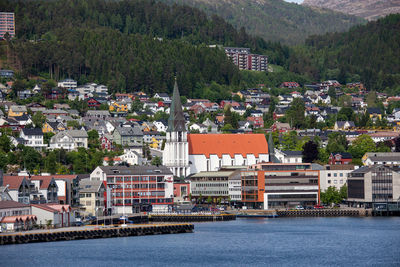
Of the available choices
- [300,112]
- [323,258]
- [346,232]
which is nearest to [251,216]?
[346,232]

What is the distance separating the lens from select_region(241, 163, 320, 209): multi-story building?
118 meters

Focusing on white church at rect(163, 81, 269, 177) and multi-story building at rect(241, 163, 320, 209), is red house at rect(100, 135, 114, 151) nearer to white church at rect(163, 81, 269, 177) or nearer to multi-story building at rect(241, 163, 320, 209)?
white church at rect(163, 81, 269, 177)

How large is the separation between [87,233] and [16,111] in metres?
74.0

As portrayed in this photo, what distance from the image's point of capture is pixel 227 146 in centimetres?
14025

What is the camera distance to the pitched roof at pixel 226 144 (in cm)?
13800

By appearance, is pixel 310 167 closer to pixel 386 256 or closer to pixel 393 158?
pixel 393 158

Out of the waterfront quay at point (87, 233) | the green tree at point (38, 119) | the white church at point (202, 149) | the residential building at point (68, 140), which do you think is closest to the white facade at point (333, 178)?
the white church at point (202, 149)

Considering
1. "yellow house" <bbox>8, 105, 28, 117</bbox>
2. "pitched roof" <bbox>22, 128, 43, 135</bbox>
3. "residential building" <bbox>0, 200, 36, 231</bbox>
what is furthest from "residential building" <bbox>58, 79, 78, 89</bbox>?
"residential building" <bbox>0, 200, 36, 231</bbox>

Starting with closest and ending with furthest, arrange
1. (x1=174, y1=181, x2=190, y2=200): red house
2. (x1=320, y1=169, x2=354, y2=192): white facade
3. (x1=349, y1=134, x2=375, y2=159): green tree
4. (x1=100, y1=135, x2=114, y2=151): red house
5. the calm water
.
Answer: the calm water, (x1=320, y1=169, x2=354, y2=192): white facade, (x1=174, y1=181, x2=190, y2=200): red house, (x1=100, y1=135, x2=114, y2=151): red house, (x1=349, y1=134, x2=375, y2=159): green tree

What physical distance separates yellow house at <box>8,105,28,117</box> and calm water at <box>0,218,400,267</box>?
6444 centimetres

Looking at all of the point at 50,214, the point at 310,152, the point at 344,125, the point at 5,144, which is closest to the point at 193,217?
the point at 50,214

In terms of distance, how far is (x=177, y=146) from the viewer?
440 ft

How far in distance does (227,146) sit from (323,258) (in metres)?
68.4

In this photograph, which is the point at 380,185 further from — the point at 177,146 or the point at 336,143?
the point at 336,143
